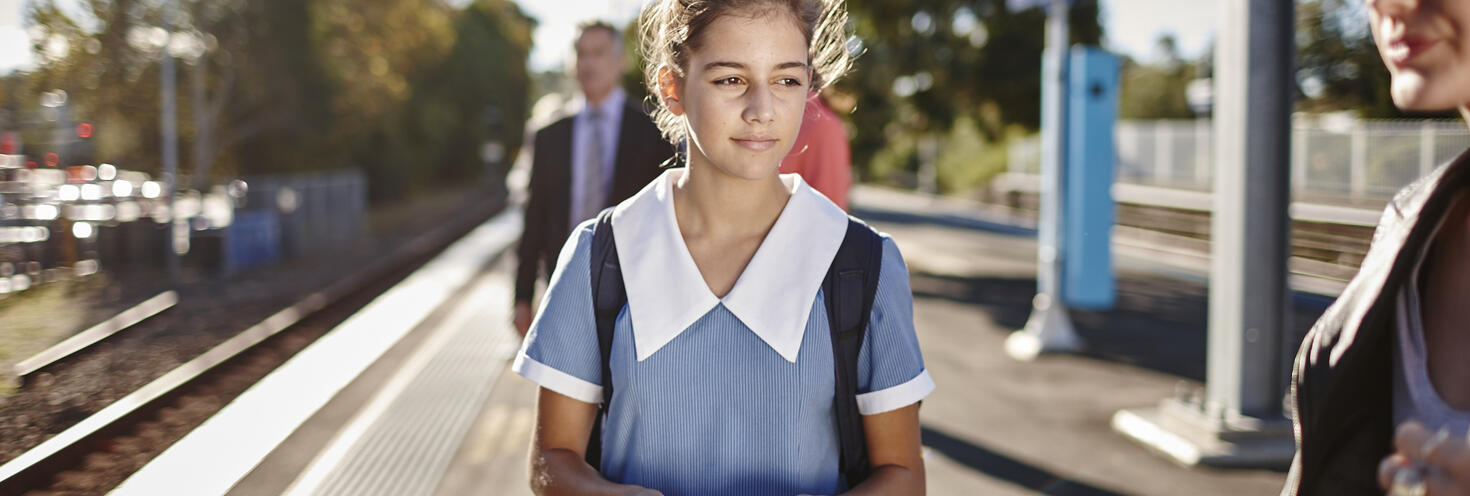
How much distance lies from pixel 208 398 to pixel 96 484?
1.00 feet

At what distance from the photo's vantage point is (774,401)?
1.67 m

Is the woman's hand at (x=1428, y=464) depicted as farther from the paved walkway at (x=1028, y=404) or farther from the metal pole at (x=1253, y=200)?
the metal pole at (x=1253, y=200)

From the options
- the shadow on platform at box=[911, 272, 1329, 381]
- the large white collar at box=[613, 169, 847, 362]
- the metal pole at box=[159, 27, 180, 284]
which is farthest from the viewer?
the shadow on platform at box=[911, 272, 1329, 381]

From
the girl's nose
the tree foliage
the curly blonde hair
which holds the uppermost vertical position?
the tree foliage

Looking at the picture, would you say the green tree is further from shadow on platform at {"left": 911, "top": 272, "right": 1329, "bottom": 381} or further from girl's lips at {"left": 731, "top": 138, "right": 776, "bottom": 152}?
girl's lips at {"left": 731, "top": 138, "right": 776, "bottom": 152}

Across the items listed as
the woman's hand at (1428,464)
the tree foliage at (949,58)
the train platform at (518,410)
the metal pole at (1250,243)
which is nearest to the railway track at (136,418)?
the train platform at (518,410)

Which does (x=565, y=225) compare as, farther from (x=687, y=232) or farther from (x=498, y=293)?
(x=498, y=293)

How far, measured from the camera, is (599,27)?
4203 mm

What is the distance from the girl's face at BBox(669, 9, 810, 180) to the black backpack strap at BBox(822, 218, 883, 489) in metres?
0.18

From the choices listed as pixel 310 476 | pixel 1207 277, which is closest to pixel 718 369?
pixel 310 476

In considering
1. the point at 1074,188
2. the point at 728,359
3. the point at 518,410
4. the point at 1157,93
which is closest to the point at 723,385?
the point at 728,359

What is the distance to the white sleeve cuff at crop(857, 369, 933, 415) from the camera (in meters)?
1.66

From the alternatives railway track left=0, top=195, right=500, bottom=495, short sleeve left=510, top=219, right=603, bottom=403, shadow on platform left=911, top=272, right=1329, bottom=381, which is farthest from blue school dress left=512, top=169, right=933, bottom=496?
shadow on platform left=911, top=272, right=1329, bottom=381

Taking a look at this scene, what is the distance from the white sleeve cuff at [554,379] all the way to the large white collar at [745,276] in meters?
0.12
